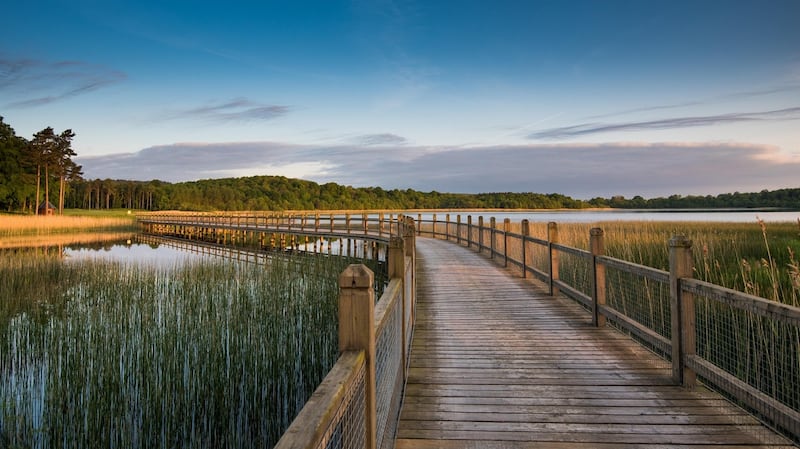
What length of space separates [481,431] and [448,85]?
3072 centimetres

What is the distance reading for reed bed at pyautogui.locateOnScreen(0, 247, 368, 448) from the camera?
5.32 m

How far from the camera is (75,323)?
9.22 m

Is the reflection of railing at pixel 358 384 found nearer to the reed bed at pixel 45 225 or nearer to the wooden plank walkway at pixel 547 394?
the wooden plank walkway at pixel 547 394

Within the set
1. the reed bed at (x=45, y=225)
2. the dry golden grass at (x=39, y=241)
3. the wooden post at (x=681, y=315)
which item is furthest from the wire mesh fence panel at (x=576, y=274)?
the reed bed at (x=45, y=225)

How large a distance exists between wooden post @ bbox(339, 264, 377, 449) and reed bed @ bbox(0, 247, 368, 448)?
3.93m

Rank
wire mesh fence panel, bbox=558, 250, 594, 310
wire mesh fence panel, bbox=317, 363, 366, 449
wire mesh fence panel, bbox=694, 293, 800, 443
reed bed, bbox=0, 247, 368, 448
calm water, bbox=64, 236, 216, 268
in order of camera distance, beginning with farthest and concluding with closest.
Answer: calm water, bbox=64, 236, 216, 268 < wire mesh fence panel, bbox=558, 250, 594, 310 < reed bed, bbox=0, 247, 368, 448 < wire mesh fence panel, bbox=694, 293, 800, 443 < wire mesh fence panel, bbox=317, 363, 366, 449

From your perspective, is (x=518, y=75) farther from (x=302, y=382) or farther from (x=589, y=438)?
(x=589, y=438)

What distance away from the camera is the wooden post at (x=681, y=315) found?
169 inches

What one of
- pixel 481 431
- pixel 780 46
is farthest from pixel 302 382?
pixel 780 46

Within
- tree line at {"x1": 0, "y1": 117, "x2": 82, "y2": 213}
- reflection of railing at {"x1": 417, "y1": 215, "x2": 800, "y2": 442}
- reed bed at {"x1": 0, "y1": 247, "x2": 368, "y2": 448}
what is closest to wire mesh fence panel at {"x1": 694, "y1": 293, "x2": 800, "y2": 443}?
reflection of railing at {"x1": 417, "y1": 215, "x2": 800, "y2": 442}

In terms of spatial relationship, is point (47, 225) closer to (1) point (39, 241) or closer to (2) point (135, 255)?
(1) point (39, 241)

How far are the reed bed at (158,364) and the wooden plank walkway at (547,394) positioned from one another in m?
2.29

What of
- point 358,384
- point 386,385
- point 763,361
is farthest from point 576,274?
point 358,384

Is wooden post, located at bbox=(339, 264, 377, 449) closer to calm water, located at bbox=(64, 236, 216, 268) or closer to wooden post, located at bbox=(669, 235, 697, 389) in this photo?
wooden post, located at bbox=(669, 235, 697, 389)
